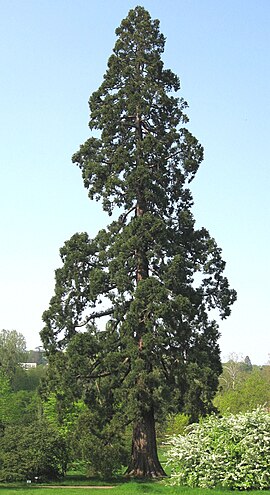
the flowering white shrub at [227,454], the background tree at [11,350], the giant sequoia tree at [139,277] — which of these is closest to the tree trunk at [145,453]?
the giant sequoia tree at [139,277]

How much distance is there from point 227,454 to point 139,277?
29.7ft

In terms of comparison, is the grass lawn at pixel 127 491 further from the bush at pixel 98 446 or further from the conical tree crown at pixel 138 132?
the conical tree crown at pixel 138 132

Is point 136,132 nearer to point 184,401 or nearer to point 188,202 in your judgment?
point 188,202

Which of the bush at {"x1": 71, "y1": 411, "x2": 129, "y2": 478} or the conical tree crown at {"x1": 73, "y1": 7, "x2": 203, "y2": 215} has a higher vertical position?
the conical tree crown at {"x1": 73, "y1": 7, "x2": 203, "y2": 215}

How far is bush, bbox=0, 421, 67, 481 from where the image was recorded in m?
20.9

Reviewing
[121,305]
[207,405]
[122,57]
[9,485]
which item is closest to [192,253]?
[121,305]

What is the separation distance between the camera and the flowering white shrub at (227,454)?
16.4 metres

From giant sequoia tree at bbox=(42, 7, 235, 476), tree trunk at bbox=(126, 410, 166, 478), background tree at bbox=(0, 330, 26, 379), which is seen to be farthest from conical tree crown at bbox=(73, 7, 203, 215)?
background tree at bbox=(0, 330, 26, 379)

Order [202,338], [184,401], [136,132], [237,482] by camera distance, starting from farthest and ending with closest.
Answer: [136,132] < [202,338] < [184,401] < [237,482]

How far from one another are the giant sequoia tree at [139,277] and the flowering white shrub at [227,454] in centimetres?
425

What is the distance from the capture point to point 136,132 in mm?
26344

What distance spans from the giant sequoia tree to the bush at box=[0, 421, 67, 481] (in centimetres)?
162

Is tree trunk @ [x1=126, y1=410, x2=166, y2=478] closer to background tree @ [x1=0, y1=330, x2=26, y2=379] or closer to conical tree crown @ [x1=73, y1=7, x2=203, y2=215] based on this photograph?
→ conical tree crown @ [x1=73, y1=7, x2=203, y2=215]

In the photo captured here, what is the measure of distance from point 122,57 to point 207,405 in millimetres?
14705
